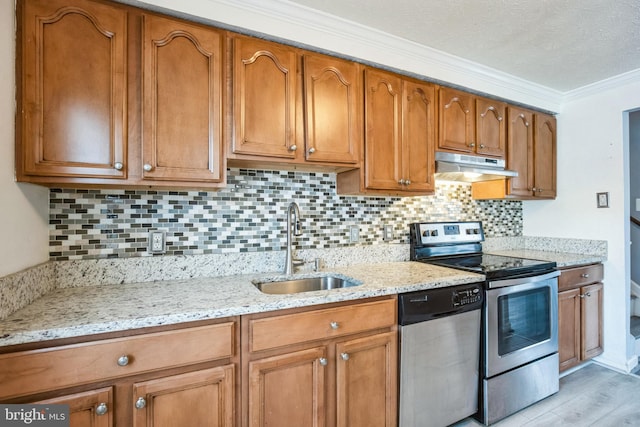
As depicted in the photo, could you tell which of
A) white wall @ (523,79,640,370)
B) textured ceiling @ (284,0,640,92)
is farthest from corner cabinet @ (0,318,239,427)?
white wall @ (523,79,640,370)

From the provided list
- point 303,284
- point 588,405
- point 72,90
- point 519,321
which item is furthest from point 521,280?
point 72,90

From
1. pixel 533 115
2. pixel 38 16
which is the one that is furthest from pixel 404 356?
pixel 533 115

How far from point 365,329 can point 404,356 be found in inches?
11.9

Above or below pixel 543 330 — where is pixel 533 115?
above

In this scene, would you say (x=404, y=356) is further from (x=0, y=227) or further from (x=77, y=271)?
(x=0, y=227)

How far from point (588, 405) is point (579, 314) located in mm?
685

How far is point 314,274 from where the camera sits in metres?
1.96

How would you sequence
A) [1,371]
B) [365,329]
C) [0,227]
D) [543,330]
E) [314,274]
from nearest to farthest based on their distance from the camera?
1. [1,371]
2. [0,227]
3. [365,329]
4. [314,274]
5. [543,330]

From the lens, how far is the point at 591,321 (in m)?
2.62

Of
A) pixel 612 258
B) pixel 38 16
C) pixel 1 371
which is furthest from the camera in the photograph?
pixel 612 258

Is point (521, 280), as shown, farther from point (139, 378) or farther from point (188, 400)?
point (139, 378)

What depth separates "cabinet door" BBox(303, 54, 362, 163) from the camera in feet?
5.82

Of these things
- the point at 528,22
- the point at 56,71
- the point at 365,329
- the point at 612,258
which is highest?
the point at 528,22

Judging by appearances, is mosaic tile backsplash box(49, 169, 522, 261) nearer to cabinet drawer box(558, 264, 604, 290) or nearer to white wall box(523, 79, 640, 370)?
cabinet drawer box(558, 264, 604, 290)
